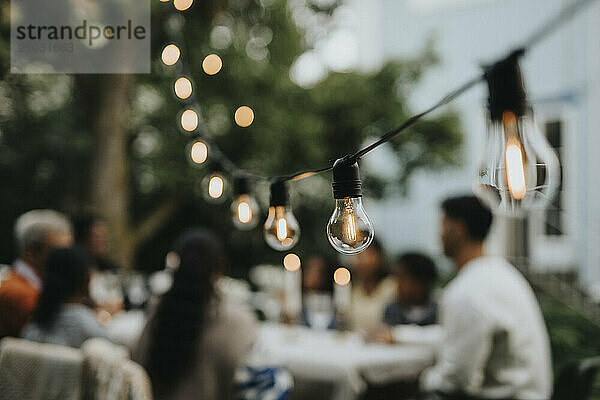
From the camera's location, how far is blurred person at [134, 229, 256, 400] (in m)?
2.30

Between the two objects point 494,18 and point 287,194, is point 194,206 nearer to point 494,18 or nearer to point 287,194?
point 494,18

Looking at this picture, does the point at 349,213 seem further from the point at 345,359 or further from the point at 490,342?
the point at 345,359

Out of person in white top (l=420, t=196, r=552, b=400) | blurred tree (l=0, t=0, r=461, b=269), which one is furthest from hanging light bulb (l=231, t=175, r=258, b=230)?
blurred tree (l=0, t=0, r=461, b=269)

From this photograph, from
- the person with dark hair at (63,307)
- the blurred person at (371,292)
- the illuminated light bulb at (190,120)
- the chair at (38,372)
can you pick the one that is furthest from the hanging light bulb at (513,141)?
the blurred person at (371,292)

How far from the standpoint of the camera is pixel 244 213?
200 centimetres

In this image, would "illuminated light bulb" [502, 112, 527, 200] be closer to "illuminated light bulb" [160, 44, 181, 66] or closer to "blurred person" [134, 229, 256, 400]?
"blurred person" [134, 229, 256, 400]

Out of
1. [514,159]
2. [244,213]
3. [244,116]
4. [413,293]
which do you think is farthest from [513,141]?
[244,116]

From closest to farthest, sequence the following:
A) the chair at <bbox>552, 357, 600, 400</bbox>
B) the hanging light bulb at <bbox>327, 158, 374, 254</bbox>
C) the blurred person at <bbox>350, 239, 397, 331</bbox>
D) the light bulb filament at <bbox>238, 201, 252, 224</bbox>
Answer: the hanging light bulb at <bbox>327, 158, 374, 254</bbox> → the light bulb filament at <bbox>238, 201, 252, 224</bbox> → the chair at <bbox>552, 357, 600, 400</bbox> → the blurred person at <bbox>350, 239, 397, 331</bbox>

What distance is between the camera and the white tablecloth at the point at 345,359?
9.78 feet

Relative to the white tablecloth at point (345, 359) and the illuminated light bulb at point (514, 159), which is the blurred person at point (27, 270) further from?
the illuminated light bulb at point (514, 159)

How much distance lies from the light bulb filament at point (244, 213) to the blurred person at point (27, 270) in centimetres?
105

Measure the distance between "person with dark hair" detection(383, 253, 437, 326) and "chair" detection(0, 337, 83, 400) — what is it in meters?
2.46

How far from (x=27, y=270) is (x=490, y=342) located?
2.02m

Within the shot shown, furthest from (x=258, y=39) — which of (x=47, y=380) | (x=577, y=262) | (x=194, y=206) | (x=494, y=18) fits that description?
(x=47, y=380)
